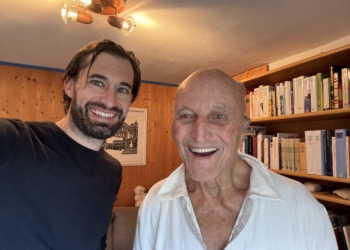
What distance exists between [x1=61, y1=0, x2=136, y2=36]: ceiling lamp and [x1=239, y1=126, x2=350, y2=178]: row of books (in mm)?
1452

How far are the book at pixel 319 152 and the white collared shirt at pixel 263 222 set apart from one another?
964mm

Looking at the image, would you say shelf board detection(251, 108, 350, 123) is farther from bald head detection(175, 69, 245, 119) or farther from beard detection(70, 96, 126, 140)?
beard detection(70, 96, 126, 140)

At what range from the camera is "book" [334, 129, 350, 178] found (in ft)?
5.05

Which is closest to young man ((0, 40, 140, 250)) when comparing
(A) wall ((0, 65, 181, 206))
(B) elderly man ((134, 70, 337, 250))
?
(B) elderly man ((134, 70, 337, 250))

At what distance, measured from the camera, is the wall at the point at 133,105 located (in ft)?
9.32

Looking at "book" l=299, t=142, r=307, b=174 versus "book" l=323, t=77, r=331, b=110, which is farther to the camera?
"book" l=299, t=142, r=307, b=174

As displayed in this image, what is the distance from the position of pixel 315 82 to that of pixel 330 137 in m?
0.40

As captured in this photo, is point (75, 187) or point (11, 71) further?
point (11, 71)

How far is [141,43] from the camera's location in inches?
85.4

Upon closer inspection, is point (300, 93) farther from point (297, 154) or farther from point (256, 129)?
point (256, 129)

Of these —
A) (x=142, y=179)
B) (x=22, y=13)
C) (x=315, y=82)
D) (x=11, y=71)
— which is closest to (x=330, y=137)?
(x=315, y=82)

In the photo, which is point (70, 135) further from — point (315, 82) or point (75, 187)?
point (315, 82)

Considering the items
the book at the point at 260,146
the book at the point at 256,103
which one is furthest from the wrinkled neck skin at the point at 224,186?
the book at the point at 256,103

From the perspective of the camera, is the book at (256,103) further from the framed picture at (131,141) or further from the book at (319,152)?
the framed picture at (131,141)
